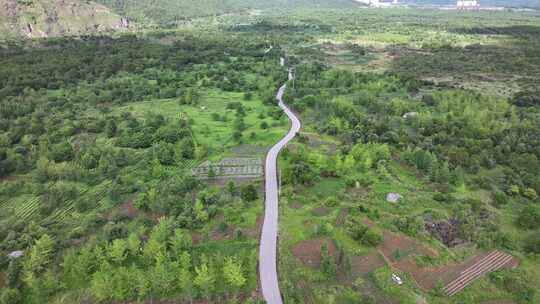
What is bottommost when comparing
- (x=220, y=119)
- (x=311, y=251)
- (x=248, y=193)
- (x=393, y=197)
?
(x=311, y=251)

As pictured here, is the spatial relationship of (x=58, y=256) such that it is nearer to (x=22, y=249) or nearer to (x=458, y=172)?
(x=22, y=249)

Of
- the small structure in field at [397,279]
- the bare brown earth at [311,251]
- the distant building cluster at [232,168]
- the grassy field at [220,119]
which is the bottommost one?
the small structure in field at [397,279]

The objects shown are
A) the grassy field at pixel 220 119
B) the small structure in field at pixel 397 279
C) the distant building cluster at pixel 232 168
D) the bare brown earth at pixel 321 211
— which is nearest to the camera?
the small structure in field at pixel 397 279

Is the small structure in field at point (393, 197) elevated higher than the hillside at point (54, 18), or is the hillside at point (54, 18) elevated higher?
the hillside at point (54, 18)

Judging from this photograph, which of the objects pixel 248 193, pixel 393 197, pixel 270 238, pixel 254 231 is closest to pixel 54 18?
pixel 248 193

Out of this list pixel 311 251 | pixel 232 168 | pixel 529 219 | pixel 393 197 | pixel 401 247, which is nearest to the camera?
pixel 311 251

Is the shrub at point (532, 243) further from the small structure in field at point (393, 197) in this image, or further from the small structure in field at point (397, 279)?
the small structure in field at point (397, 279)

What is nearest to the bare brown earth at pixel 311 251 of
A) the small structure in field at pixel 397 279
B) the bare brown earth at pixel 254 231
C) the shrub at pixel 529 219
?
the bare brown earth at pixel 254 231

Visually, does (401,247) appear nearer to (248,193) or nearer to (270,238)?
(270,238)
